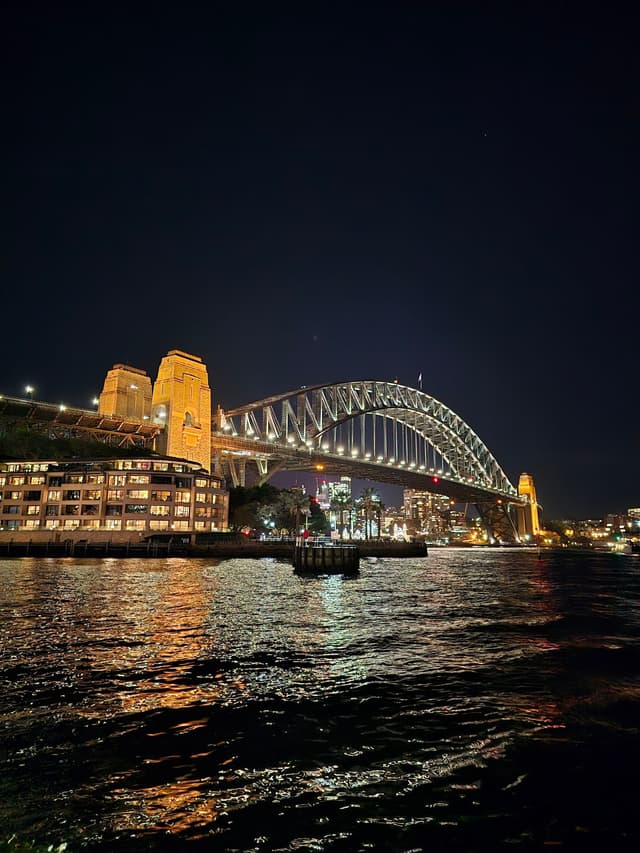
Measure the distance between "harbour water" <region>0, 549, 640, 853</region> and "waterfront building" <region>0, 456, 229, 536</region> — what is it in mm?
52250

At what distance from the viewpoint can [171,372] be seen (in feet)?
283

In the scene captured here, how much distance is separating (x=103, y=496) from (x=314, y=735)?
66892 millimetres

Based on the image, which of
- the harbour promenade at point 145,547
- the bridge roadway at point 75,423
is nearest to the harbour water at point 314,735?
the harbour promenade at point 145,547

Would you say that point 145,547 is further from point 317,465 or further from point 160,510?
point 317,465

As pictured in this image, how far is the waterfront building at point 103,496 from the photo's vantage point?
69.6 metres

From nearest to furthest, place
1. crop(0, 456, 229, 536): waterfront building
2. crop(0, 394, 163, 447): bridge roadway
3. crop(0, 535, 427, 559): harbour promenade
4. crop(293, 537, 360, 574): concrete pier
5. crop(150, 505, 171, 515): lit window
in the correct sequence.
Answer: crop(293, 537, 360, 574): concrete pier → crop(0, 535, 427, 559): harbour promenade → crop(0, 456, 229, 536): waterfront building → crop(150, 505, 171, 515): lit window → crop(0, 394, 163, 447): bridge roadway

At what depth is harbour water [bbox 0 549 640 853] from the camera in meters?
5.94

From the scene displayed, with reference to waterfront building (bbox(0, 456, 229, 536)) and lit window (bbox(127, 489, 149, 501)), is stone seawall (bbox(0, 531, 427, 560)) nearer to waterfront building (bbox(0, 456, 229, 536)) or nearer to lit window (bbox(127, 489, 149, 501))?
waterfront building (bbox(0, 456, 229, 536))

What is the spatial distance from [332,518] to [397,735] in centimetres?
14033

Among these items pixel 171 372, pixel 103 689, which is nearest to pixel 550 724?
pixel 103 689

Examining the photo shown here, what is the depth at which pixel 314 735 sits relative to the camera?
28.3 feet

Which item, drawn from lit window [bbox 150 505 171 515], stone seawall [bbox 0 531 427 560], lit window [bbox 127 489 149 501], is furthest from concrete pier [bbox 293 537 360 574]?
lit window [bbox 127 489 149 501]

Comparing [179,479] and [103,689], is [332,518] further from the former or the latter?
[103,689]

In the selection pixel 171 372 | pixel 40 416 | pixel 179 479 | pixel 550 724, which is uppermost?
pixel 171 372
